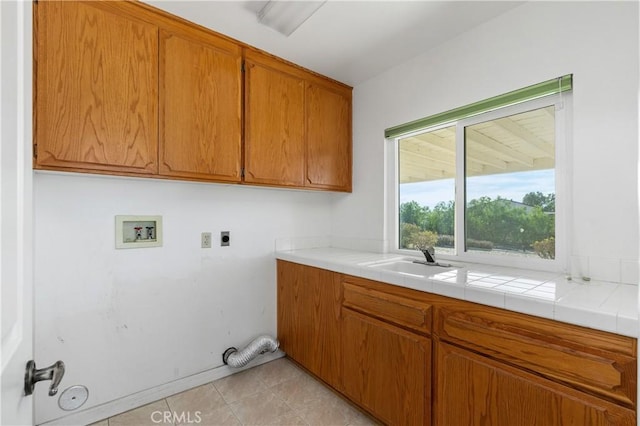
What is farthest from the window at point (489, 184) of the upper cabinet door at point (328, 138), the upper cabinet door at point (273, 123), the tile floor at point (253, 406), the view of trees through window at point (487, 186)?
the tile floor at point (253, 406)

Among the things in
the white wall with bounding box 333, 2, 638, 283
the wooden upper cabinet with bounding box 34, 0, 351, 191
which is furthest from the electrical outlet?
the white wall with bounding box 333, 2, 638, 283

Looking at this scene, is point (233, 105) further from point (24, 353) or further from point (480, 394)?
point (480, 394)

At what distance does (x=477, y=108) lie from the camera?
1.81 meters

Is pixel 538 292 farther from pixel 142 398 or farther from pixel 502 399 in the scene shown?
pixel 142 398

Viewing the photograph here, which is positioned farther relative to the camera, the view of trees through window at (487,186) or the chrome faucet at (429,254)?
the chrome faucet at (429,254)

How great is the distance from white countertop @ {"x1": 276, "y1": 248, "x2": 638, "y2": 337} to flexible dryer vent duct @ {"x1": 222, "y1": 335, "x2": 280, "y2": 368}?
1.00 m

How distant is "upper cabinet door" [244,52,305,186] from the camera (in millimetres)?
2037

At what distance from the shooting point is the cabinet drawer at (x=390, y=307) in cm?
141

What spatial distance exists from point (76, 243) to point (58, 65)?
3.04ft

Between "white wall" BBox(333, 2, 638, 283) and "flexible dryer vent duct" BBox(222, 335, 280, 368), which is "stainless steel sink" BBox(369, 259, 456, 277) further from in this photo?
"flexible dryer vent duct" BBox(222, 335, 280, 368)

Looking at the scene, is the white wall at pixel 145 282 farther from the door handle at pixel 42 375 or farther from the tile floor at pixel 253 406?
the door handle at pixel 42 375

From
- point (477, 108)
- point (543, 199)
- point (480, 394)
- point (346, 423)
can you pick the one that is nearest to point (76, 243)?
point (346, 423)

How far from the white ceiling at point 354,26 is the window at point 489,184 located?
53cm

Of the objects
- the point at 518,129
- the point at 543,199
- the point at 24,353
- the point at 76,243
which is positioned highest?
the point at 518,129
